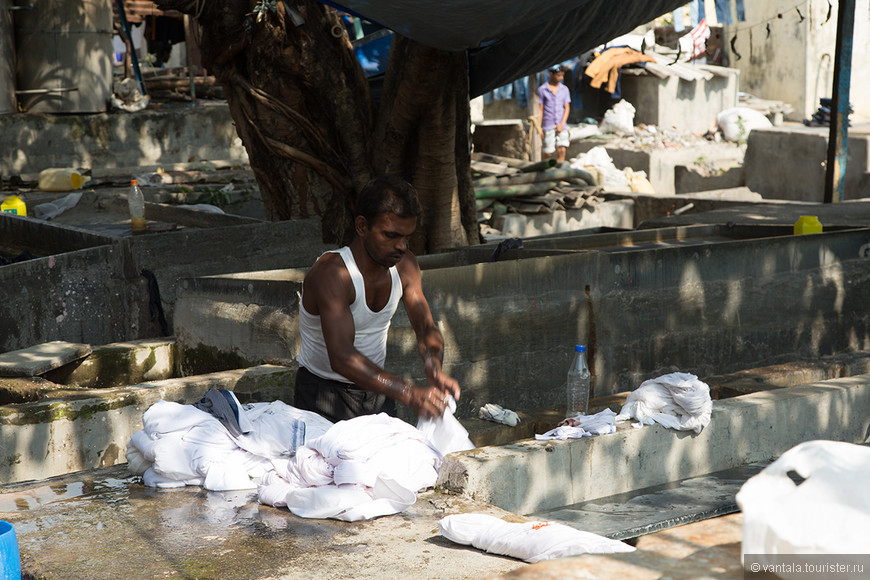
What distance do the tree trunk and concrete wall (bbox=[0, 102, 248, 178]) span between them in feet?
20.4

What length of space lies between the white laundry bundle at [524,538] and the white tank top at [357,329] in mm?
1011

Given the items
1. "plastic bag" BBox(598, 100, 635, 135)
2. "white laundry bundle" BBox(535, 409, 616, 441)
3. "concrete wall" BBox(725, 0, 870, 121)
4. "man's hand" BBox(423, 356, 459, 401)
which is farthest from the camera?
"concrete wall" BBox(725, 0, 870, 121)

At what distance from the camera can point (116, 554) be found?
10.4ft

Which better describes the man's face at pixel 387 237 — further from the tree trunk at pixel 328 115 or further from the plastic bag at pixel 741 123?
the plastic bag at pixel 741 123

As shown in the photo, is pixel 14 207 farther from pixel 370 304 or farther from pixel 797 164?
pixel 797 164

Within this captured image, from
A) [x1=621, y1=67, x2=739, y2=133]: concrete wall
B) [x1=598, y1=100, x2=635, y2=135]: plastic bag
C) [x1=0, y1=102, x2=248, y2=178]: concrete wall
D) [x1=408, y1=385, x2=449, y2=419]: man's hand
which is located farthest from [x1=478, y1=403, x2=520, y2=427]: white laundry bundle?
[x1=621, y1=67, x2=739, y2=133]: concrete wall

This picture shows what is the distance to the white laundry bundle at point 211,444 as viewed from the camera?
3.80 m

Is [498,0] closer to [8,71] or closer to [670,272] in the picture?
[670,272]

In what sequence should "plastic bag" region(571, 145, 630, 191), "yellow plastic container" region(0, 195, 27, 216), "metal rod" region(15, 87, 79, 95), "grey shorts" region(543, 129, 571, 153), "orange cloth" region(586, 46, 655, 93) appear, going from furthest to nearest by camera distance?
"orange cloth" region(586, 46, 655, 93) < "grey shorts" region(543, 129, 571, 153) < "plastic bag" region(571, 145, 630, 191) < "metal rod" region(15, 87, 79, 95) < "yellow plastic container" region(0, 195, 27, 216)

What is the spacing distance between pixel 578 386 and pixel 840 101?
293 inches

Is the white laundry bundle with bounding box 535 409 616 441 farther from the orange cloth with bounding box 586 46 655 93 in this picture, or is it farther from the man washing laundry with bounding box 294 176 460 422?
the orange cloth with bounding box 586 46 655 93

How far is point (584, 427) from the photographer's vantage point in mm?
4570

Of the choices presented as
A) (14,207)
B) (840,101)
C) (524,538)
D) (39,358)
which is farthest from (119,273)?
(840,101)

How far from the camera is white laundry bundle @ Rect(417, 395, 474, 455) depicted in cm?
401
